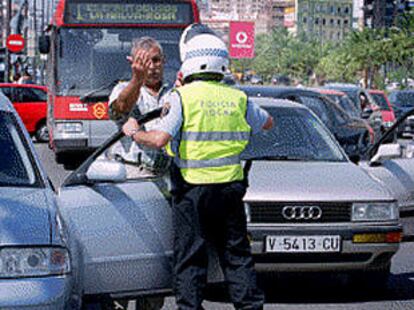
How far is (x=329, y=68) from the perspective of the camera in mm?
130250

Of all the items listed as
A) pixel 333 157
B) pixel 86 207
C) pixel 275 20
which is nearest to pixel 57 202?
pixel 86 207

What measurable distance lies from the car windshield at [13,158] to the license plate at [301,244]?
6.72 ft

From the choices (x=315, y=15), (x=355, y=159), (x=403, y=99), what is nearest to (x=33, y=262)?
(x=355, y=159)

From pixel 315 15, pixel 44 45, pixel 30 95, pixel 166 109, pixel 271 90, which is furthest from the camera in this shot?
pixel 315 15

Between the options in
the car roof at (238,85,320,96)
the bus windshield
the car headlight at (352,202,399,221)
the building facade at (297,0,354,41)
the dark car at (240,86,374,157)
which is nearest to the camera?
the car headlight at (352,202,399,221)

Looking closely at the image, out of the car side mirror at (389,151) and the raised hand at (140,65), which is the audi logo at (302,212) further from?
the raised hand at (140,65)

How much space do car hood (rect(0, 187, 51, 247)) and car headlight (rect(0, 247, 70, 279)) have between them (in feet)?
0.13

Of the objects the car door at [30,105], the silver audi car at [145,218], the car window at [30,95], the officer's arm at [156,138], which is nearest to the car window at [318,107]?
the silver audi car at [145,218]

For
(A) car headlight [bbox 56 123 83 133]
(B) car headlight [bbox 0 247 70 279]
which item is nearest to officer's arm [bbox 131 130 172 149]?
(B) car headlight [bbox 0 247 70 279]

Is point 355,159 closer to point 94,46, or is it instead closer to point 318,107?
point 318,107

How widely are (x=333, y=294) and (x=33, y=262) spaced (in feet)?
12.7

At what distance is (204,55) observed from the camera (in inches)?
240

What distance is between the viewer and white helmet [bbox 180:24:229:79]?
241 inches

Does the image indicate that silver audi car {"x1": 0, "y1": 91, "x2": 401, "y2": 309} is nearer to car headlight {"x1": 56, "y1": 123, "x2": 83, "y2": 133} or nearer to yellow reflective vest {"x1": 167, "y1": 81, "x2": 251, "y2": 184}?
yellow reflective vest {"x1": 167, "y1": 81, "x2": 251, "y2": 184}
